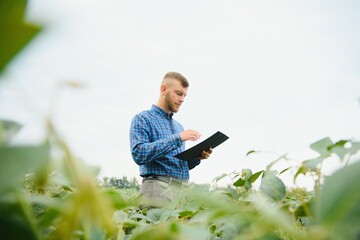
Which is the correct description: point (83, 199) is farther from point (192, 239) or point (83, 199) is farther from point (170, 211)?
point (170, 211)

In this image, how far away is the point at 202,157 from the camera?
2.57 meters

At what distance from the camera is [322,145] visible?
438 millimetres

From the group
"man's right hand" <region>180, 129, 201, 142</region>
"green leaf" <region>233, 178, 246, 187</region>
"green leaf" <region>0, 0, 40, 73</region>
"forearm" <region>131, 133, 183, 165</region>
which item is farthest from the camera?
"man's right hand" <region>180, 129, 201, 142</region>

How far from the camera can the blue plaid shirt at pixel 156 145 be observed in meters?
2.41

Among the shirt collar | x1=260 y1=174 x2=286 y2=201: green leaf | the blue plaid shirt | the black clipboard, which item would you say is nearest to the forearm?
the blue plaid shirt

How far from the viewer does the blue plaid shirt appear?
2.41 metres

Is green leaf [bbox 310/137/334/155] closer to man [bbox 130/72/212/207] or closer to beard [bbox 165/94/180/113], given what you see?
man [bbox 130/72/212/207]

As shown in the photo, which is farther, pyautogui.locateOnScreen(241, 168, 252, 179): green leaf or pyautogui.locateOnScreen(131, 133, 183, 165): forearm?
pyautogui.locateOnScreen(131, 133, 183, 165): forearm

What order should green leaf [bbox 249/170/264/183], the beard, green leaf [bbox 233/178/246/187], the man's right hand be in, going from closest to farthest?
1. green leaf [bbox 249/170/264/183]
2. green leaf [bbox 233/178/246/187]
3. the man's right hand
4. the beard

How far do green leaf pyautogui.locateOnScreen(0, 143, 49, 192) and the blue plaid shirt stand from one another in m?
2.17

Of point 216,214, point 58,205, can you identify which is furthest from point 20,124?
point 216,214

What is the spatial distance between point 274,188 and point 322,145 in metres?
0.08

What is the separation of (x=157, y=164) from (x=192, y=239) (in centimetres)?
233

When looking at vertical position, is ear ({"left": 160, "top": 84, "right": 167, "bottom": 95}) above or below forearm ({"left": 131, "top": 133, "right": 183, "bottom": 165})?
above
